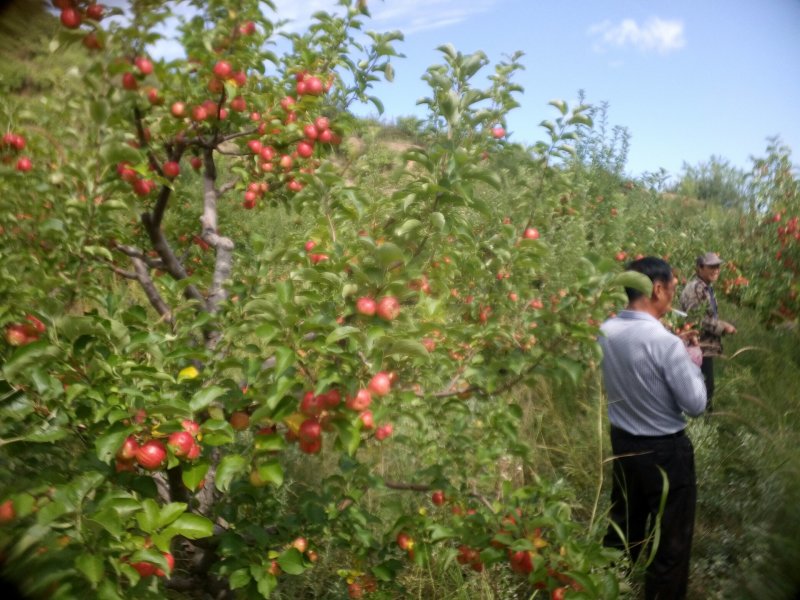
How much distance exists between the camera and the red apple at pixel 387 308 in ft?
4.40

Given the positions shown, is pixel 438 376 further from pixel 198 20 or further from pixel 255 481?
pixel 198 20

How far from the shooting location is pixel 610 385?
2.66 meters

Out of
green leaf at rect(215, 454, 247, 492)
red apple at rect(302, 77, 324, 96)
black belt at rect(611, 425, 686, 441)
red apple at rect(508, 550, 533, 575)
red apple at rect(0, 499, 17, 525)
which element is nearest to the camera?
red apple at rect(0, 499, 17, 525)

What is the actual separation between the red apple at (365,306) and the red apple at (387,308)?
0.06ft

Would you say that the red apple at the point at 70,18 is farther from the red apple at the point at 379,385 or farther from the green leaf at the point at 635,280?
the green leaf at the point at 635,280

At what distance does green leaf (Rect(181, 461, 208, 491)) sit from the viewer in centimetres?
136

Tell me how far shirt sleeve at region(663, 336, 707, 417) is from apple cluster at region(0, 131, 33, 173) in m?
2.73

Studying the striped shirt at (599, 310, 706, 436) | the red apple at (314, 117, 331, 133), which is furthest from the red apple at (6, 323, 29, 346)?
the striped shirt at (599, 310, 706, 436)

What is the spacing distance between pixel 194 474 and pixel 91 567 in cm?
36

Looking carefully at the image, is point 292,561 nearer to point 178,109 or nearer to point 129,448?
point 129,448

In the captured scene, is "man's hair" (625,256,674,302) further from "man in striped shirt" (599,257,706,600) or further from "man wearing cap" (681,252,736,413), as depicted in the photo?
"man wearing cap" (681,252,736,413)

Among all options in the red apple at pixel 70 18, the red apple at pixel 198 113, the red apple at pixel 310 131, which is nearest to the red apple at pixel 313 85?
the red apple at pixel 310 131

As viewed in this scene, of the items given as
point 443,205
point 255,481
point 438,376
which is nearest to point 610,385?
point 438,376

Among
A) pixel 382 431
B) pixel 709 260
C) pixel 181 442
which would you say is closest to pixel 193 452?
pixel 181 442
